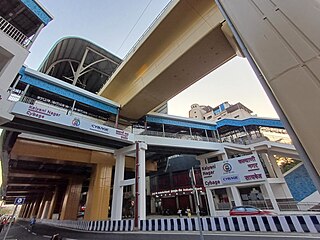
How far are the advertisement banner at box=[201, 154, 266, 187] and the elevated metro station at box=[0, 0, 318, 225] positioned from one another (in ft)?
0.57

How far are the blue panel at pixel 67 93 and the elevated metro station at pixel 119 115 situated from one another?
59mm

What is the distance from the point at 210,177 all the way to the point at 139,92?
38.3 feet

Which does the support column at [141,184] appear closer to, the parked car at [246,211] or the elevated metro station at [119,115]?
the elevated metro station at [119,115]

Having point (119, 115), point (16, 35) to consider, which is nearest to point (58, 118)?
point (16, 35)

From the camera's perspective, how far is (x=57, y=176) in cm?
1947

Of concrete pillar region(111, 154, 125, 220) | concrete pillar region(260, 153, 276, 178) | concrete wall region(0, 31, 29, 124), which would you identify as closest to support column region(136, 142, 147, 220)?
concrete pillar region(111, 154, 125, 220)

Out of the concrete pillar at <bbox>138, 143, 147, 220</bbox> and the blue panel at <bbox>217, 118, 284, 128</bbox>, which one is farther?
the blue panel at <bbox>217, 118, 284, 128</bbox>

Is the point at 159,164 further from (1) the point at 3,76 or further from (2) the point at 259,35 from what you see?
(2) the point at 259,35

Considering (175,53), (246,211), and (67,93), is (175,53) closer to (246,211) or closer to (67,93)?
(67,93)

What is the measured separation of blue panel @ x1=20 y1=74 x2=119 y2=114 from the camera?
9.88 metres

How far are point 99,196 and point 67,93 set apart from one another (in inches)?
356

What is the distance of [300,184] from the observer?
18.9 m

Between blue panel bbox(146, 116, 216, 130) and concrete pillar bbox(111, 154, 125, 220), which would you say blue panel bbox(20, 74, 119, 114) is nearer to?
blue panel bbox(146, 116, 216, 130)

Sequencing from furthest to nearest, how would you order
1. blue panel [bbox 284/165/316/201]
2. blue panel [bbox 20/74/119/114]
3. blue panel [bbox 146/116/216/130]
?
blue panel [bbox 284/165/316/201]
blue panel [bbox 146/116/216/130]
blue panel [bbox 20/74/119/114]
